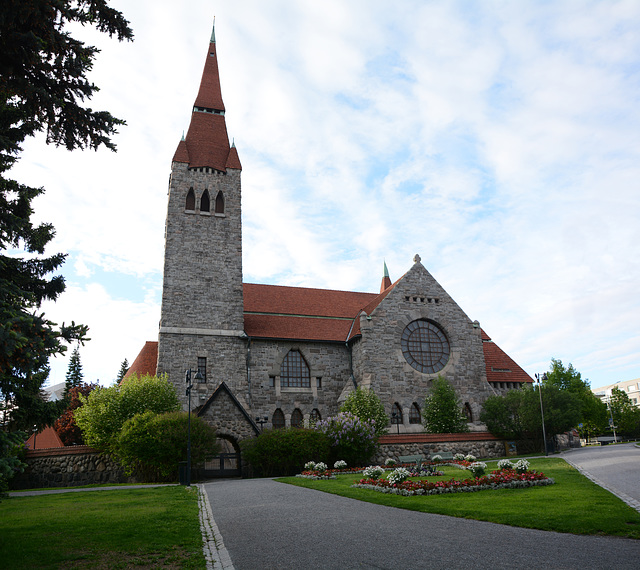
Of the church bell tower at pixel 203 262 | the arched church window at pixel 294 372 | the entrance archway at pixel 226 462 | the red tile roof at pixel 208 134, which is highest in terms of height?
the red tile roof at pixel 208 134

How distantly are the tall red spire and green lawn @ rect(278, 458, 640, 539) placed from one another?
83.1ft

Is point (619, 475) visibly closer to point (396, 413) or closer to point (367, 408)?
point (367, 408)

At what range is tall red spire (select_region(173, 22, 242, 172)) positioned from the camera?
1321 inches

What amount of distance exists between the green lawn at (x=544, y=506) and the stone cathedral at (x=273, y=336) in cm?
1585

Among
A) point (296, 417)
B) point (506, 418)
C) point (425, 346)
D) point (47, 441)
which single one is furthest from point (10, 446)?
point (47, 441)

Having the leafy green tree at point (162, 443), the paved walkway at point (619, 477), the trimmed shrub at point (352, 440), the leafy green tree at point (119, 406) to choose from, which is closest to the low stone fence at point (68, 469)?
the leafy green tree at point (119, 406)

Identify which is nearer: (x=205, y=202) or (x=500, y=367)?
(x=205, y=202)

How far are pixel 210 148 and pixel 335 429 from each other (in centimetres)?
2144

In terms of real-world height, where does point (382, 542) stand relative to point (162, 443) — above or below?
below

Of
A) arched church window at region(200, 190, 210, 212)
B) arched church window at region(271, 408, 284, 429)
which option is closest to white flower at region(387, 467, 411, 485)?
arched church window at region(271, 408, 284, 429)

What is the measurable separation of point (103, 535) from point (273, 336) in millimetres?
22813

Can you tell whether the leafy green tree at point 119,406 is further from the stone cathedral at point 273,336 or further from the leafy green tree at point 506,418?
the leafy green tree at point 506,418

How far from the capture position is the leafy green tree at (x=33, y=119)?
577cm

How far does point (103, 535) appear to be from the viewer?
316 inches
